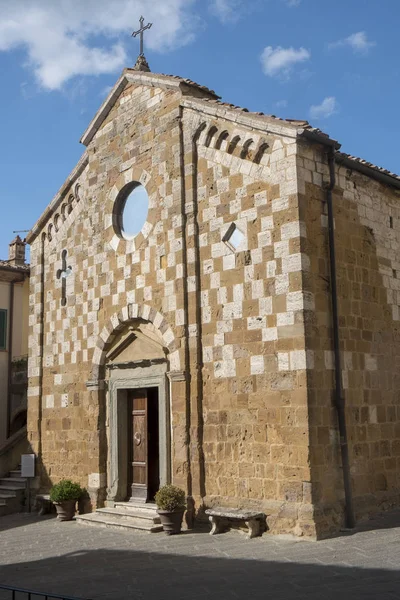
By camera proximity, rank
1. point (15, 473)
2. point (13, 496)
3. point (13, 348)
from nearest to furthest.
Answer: point (13, 496), point (15, 473), point (13, 348)

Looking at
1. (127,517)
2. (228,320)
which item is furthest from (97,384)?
(228,320)

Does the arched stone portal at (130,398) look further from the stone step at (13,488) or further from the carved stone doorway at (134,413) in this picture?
the stone step at (13,488)

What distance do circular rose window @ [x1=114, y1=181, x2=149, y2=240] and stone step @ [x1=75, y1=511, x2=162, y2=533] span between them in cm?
493

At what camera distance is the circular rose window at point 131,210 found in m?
11.9

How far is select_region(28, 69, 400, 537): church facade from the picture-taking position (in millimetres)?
8992

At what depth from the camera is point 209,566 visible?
24.7 feet

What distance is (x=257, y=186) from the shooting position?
9.70 metres

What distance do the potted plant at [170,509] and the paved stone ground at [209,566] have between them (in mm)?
188

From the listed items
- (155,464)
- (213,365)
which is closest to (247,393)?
(213,365)

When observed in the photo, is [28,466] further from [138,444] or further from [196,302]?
[196,302]

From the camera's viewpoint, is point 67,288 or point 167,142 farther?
point 67,288

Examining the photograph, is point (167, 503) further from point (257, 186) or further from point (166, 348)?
point (257, 186)

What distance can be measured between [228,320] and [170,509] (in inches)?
114

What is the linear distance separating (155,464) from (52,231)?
18.4ft
